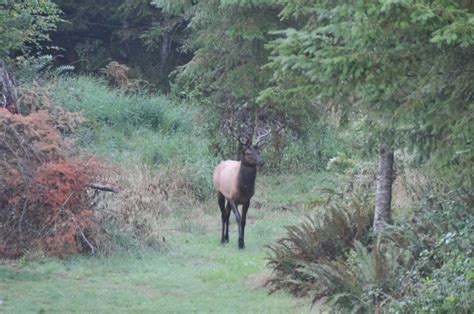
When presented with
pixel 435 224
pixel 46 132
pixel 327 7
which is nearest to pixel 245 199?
pixel 46 132

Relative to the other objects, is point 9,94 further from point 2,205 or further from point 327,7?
point 327,7

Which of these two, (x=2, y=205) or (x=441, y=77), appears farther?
(x=2, y=205)

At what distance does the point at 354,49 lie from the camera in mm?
6828

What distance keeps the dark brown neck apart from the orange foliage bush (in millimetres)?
3741

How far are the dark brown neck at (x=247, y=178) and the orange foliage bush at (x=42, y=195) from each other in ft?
12.3

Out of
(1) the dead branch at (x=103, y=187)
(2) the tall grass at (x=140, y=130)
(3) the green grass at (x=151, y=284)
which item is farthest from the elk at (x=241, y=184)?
(2) the tall grass at (x=140, y=130)

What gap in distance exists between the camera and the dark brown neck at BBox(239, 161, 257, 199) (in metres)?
17.9

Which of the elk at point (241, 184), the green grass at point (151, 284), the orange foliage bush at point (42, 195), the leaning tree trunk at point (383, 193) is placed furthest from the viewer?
the elk at point (241, 184)


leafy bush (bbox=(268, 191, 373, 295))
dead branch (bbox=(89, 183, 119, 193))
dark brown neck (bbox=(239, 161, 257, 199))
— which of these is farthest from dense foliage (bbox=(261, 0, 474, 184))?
dark brown neck (bbox=(239, 161, 257, 199))

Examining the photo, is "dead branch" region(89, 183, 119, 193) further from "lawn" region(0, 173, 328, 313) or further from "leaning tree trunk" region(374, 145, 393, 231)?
"leaning tree trunk" region(374, 145, 393, 231)

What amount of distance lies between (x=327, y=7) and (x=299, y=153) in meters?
18.4

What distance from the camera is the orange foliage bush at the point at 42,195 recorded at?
558 inches

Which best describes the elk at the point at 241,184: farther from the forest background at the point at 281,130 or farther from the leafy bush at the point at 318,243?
the leafy bush at the point at 318,243

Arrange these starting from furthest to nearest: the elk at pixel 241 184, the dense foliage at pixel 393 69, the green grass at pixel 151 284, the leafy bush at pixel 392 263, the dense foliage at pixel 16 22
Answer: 1. the dense foliage at pixel 16 22
2. the elk at pixel 241 184
3. the green grass at pixel 151 284
4. the leafy bush at pixel 392 263
5. the dense foliage at pixel 393 69
